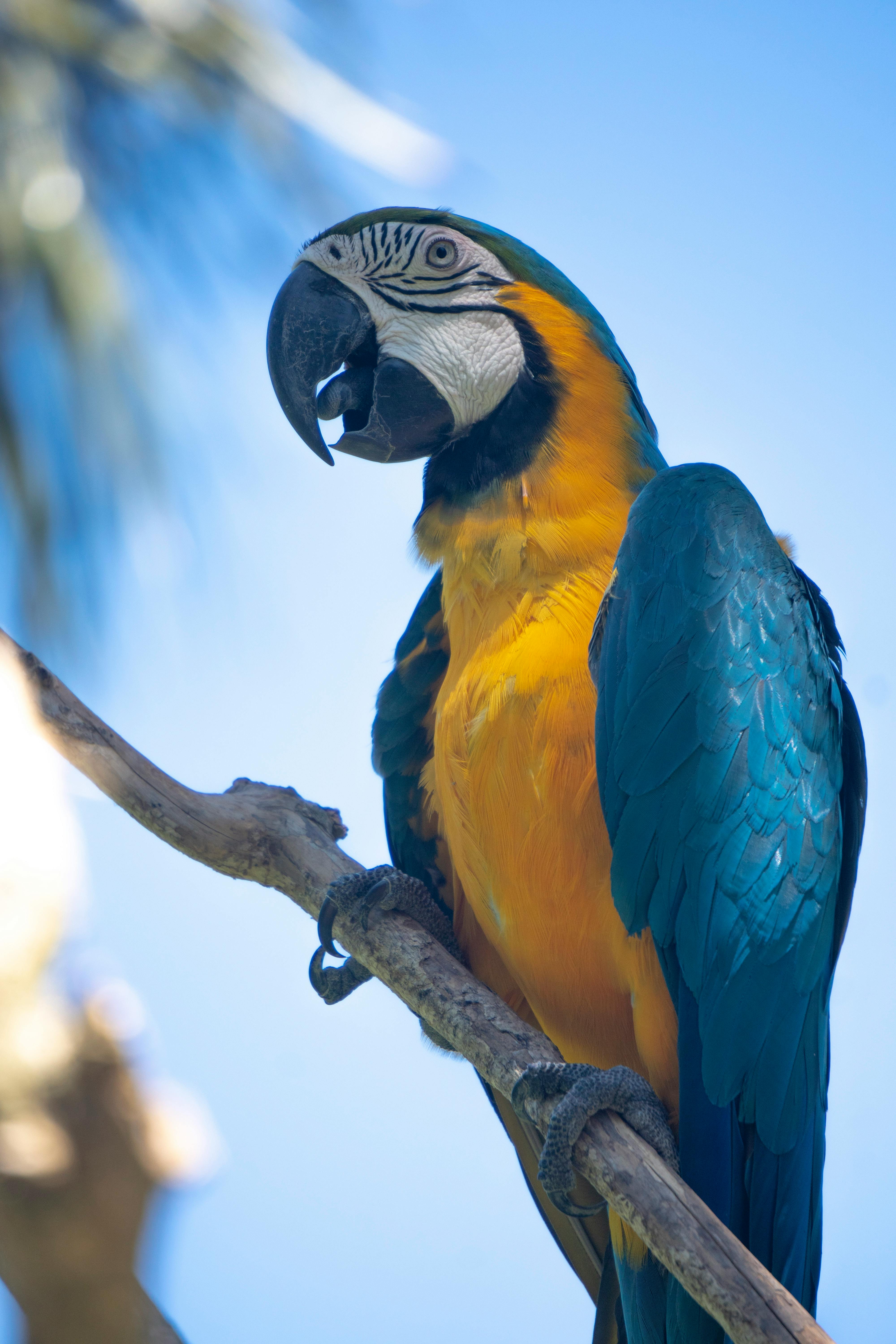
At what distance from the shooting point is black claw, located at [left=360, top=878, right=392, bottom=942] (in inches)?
80.9

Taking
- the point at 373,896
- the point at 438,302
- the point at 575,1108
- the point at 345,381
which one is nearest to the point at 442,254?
the point at 438,302

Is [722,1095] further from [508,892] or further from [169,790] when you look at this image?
[169,790]

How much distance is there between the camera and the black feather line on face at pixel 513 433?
7.43ft

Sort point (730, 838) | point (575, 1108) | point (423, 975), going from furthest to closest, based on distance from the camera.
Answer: point (423, 975)
point (730, 838)
point (575, 1108)

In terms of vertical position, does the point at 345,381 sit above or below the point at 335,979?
above

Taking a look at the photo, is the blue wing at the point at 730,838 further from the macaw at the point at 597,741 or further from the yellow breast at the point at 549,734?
the yellow breast at the point at 549,734

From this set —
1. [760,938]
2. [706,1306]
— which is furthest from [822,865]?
[706,1306]

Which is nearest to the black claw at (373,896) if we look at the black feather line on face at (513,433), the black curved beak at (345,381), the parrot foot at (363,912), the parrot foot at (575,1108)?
the parrot foot at (363,912)

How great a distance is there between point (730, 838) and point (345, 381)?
4.50 ft

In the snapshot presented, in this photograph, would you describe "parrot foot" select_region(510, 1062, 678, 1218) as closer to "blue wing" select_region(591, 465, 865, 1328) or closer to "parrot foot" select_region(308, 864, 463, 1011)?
"blue wing" select_region(591, 465, 865, 1328)

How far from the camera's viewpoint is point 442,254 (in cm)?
243

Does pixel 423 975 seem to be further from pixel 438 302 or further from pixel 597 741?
Result: pixel 438 302

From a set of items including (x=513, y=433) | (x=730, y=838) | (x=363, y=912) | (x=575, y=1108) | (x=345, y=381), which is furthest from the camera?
(x=345, y=381)

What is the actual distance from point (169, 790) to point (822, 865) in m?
1.25
